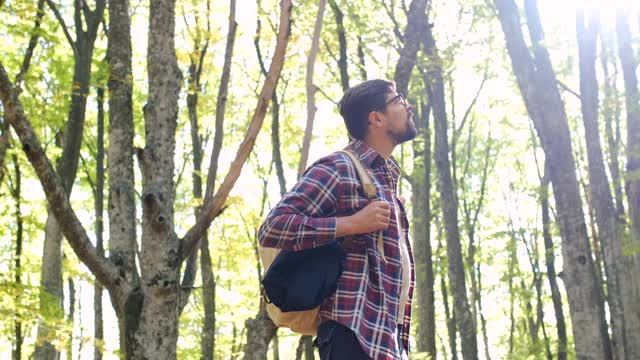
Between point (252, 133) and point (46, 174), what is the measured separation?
1337mm

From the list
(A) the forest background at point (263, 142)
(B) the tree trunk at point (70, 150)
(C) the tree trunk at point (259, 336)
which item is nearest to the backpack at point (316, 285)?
(A) the forest background at point (263, 142)

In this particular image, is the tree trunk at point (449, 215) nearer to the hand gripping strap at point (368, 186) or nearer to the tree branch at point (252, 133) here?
the tree branch at point (252, 133)

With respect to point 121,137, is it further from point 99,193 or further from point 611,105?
point 611,105

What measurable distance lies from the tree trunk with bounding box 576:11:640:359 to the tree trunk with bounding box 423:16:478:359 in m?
2.65

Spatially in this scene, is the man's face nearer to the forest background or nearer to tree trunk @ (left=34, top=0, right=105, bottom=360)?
the forest background

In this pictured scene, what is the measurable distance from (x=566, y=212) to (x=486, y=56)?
415 inches

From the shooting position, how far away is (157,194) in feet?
14.0

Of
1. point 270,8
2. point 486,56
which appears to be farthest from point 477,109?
point 270,8

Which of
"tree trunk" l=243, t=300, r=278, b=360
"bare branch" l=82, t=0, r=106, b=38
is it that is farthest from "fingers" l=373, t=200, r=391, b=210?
"bare branch" l=82, t=0, r=106, b=38

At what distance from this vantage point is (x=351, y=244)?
2318 millimetres

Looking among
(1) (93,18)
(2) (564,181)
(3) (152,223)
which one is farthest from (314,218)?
(1) (93,18)

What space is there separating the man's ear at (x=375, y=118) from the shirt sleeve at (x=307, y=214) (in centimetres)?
30

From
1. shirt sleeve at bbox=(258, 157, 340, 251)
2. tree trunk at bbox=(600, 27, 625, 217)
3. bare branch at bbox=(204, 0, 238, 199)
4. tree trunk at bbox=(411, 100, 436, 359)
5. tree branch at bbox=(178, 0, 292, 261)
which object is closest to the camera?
shirt sleeve at bbox=(258, 157, 340, 251)

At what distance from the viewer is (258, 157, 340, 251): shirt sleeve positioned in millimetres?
Result: 2174
